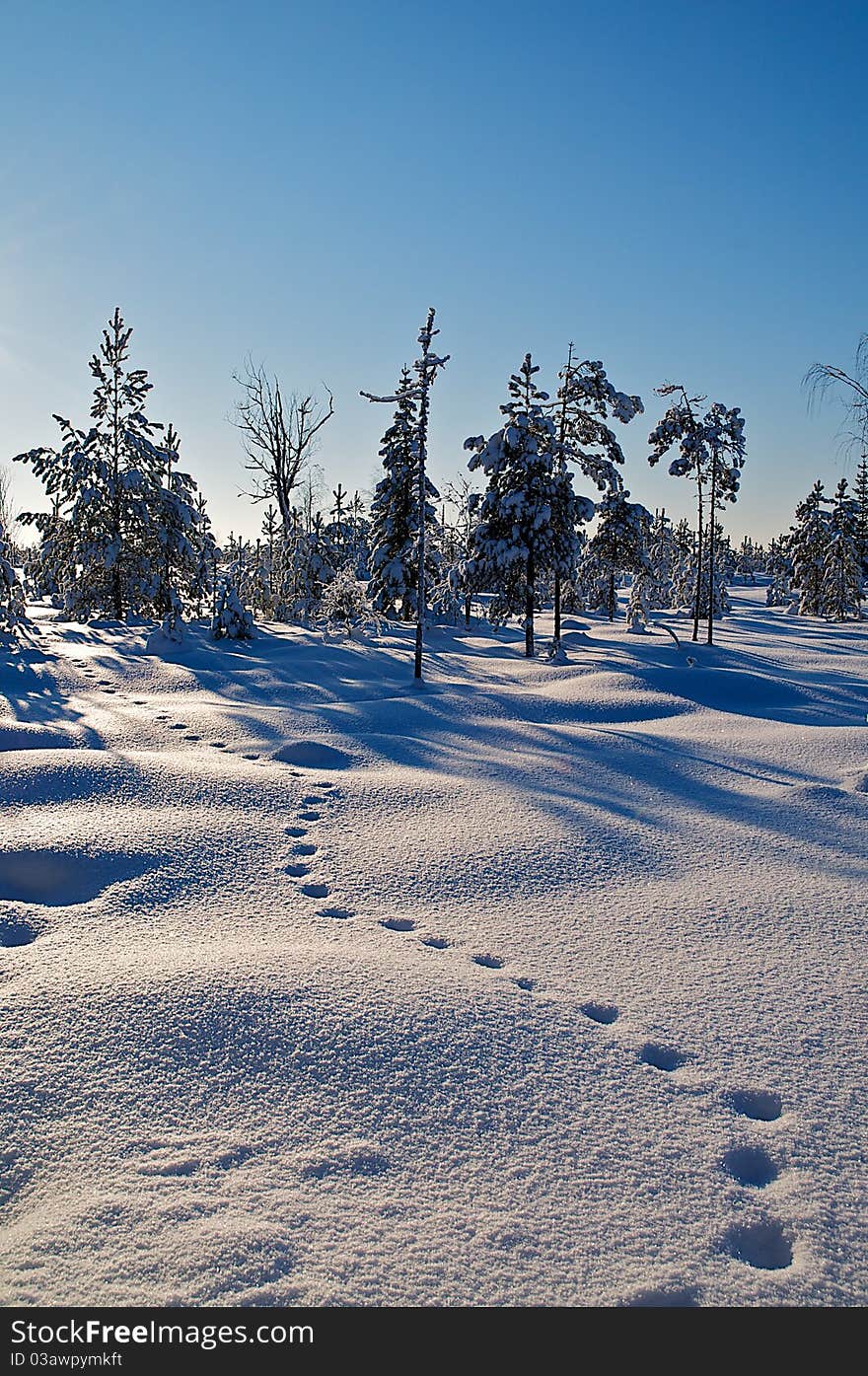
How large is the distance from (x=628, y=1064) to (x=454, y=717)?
8.24 metres

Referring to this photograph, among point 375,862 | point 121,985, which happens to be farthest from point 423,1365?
point 375,862

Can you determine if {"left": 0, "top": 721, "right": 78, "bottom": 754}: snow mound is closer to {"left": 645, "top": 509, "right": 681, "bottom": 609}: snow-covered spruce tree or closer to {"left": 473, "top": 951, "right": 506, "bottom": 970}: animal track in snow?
{"left": 473, "top": 951, "right": 506, "bottom": 970}: animal track in snow

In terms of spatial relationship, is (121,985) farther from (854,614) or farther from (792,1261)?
(854,614)

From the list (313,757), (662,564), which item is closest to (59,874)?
(313,757)

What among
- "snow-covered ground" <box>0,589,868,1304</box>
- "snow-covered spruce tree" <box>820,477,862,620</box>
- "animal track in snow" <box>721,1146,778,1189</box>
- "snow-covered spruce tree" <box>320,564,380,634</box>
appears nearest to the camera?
"snow-covered ground" <box>0,589,868,1304</box>

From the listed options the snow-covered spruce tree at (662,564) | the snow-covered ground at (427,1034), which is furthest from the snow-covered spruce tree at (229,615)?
the snow-covered spruce tree at (662,564)

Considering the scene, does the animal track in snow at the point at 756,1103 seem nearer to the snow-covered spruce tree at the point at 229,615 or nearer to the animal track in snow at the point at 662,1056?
the animal track in snow at the point at 662,1056

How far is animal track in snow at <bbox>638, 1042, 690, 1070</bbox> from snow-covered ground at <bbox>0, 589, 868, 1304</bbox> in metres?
0.02

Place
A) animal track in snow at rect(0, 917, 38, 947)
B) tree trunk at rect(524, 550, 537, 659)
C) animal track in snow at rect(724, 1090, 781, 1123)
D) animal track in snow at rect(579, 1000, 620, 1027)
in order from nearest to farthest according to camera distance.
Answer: animal track in snow at rect(724, 1090, 781, 1123), animal track in snow at rect(579, 1000, 620, 1027), animal track in snow at rect(0, 917, 38, 947), tree trunk at rect(524, 550, 537, 659)

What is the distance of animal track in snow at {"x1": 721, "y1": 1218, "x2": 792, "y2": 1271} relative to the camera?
2346mm

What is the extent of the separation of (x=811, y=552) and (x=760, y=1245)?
41091mm

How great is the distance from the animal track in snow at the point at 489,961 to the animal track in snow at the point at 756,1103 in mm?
1295

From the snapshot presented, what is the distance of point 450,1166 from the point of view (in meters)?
2.66

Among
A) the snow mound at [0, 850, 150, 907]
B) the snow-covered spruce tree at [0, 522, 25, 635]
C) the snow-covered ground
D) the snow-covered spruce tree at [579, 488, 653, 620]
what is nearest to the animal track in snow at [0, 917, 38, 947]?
the snow-covered ground
